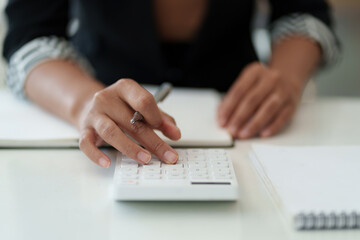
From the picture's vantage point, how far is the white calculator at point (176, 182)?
0.37 meters

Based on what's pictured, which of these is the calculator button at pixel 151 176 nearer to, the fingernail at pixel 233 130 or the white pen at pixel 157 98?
the white pen at pixel 157 98

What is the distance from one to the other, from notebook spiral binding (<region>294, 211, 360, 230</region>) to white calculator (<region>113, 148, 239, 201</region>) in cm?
7

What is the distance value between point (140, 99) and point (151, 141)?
0.16 ft

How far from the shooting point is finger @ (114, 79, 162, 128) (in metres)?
0.44

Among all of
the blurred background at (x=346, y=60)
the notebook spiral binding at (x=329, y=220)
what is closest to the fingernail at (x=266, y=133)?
the notebook spiral binding at (x=329, y=220)

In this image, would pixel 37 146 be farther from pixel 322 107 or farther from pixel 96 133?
pixel 322 107

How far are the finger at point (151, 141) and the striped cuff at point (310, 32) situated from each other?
0.48 meters

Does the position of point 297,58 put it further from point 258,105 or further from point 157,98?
point 157,98

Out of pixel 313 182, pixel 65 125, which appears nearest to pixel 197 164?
pixel 313 182

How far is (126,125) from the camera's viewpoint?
0.46 m

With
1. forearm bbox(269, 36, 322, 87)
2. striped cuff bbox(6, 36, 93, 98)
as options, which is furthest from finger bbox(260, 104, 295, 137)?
striped cuff bbox(6, 36, 93, 98)

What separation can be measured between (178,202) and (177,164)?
5 centimetres

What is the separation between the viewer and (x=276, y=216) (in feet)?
1.19

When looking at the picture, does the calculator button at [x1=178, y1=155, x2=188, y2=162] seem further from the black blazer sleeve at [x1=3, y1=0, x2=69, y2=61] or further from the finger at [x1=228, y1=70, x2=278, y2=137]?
the black blazer sleeve at [x1=3, y1=0, x2=69, y2=61]
